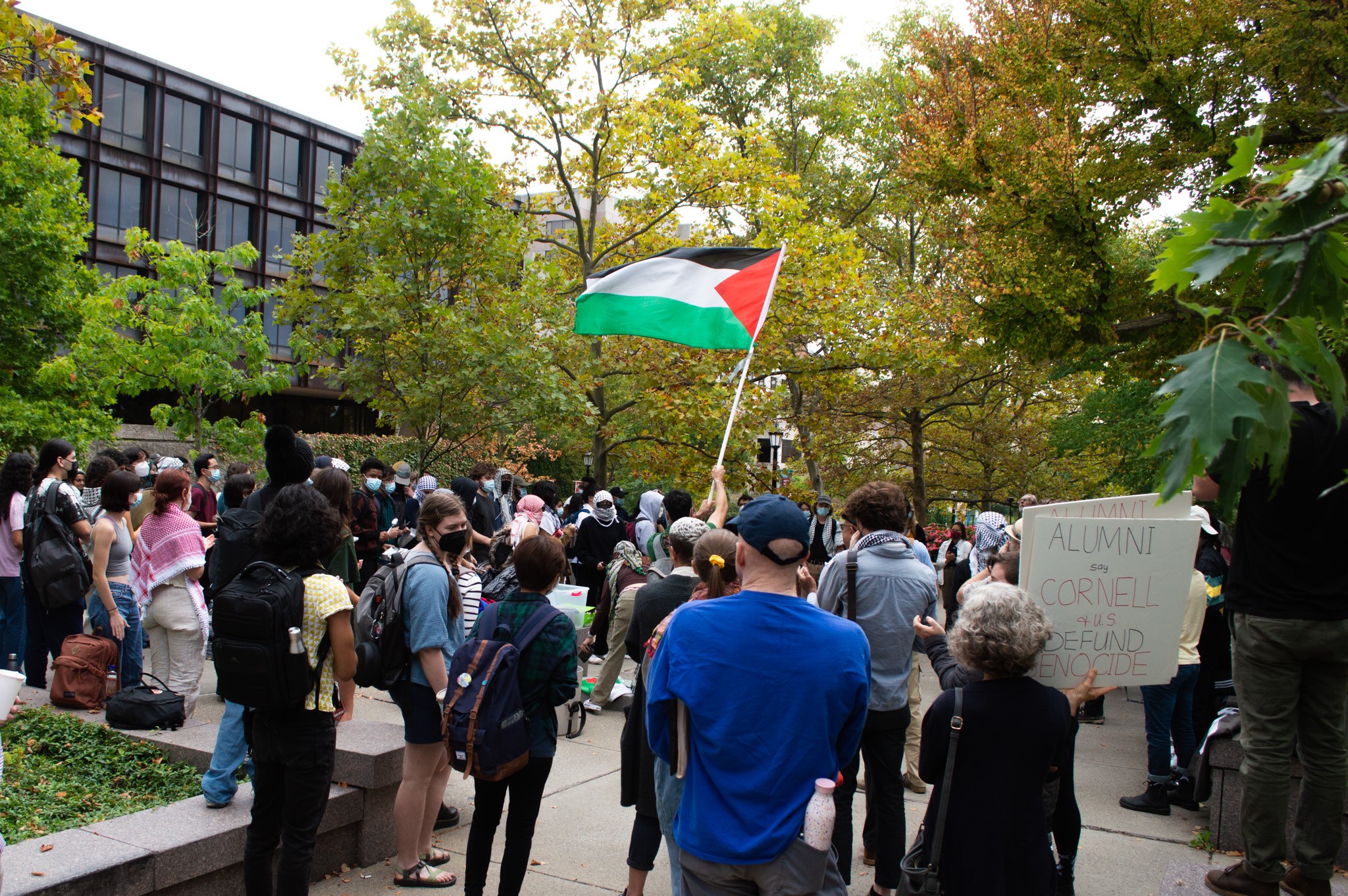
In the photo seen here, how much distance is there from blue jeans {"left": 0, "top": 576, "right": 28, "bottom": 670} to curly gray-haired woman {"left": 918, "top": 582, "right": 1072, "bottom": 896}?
24.6 ft

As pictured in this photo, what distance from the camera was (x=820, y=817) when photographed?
8.95 ft

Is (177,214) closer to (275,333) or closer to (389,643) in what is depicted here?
(275,333)

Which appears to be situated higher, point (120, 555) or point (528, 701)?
point (120, 555)

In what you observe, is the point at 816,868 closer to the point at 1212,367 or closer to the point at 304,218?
the point at 1212,367

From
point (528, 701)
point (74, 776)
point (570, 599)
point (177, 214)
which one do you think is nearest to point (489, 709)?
point (528, 701)

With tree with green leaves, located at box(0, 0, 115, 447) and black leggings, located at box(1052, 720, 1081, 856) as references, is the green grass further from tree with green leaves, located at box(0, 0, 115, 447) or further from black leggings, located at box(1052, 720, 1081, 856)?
tree with green leaves, located at box(0, 0, 115, 447)

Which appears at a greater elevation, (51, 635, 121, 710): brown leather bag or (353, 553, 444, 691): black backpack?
(353, 553, 444, 691): black backpack

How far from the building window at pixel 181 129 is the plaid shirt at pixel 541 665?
4342cm

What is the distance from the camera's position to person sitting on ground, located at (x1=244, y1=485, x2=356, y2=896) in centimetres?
385

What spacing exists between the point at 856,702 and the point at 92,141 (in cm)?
4391

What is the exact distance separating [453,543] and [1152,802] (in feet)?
16.2

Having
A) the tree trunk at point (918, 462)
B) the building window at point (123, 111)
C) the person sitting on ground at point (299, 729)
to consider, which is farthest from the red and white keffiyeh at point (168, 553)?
the building window at point (123, 111)

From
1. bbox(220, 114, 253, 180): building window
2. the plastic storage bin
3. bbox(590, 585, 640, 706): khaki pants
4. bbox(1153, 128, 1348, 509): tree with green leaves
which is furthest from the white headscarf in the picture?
Result: bbox(220, 114, 253, 180): building window

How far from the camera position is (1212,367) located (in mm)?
1859
